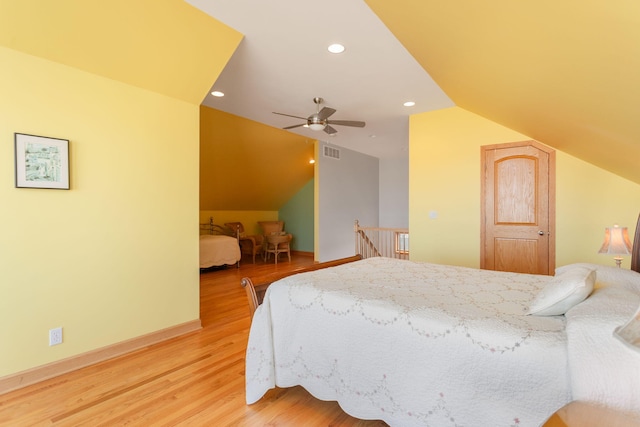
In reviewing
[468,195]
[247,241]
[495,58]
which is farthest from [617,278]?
[247,241]

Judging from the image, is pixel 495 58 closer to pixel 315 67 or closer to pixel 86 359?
pixel 315 67

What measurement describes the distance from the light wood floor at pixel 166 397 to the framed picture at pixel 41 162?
1.44 m

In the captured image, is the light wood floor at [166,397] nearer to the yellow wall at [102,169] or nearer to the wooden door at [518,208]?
the yellow wall at [102,169]

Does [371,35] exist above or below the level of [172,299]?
above

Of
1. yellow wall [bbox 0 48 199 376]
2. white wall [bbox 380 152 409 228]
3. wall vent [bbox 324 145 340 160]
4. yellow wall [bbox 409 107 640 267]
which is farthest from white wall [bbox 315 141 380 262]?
yellow wall [bbox 0 48 199 376]

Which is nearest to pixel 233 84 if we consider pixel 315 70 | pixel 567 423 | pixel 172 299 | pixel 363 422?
pixel 315 70

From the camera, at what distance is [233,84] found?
3502 mm

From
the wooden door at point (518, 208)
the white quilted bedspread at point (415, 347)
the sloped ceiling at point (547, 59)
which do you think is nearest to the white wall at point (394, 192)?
the wooden door at point (518, 208)

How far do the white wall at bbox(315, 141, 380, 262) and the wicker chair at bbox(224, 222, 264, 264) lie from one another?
1.80 metres

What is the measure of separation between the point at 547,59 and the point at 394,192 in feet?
21.7

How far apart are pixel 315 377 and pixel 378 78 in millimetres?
2935

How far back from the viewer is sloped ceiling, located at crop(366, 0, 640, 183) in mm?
1166

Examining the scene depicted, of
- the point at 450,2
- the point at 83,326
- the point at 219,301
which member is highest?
the point at 450,2

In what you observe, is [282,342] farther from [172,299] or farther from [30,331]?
[30,331]
